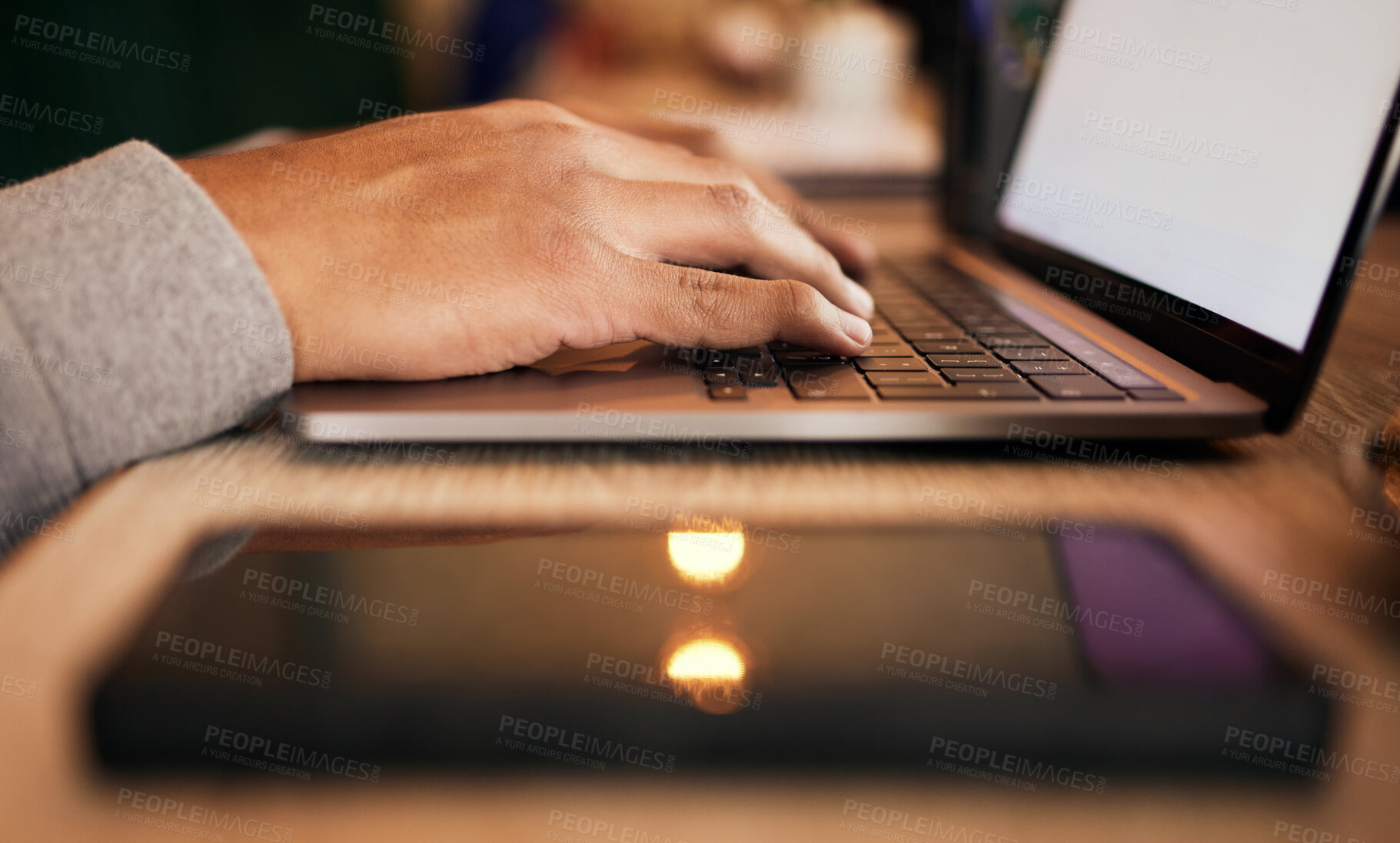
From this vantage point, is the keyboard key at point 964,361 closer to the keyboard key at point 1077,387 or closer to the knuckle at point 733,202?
the keyboard key at point 1077,387

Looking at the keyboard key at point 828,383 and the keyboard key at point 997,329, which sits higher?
the keyboard key at point 997,329

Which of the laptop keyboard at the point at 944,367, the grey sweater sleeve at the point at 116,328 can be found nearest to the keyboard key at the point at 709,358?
the laptop keyboard at the point at 944,367

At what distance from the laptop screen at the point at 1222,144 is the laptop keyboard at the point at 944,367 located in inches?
3.0

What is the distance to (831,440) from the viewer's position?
37 centimetres

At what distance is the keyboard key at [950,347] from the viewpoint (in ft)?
1.45

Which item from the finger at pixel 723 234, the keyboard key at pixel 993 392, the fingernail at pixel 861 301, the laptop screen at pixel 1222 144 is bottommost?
the keyboard key at pixel 993 392

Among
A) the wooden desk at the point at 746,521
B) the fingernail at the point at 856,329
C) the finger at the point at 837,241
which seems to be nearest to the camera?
the wooden desk at the point at 746,521

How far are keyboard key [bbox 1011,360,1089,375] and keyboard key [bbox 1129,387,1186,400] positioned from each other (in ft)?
0.10

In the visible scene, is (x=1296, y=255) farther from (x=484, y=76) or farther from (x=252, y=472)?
(x=484, y=76)

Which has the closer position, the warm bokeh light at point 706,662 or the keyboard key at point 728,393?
the warm bokeh light at point 706,662

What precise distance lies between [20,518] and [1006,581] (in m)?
0.39

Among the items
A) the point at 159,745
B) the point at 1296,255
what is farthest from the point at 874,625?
the point at 1296,255

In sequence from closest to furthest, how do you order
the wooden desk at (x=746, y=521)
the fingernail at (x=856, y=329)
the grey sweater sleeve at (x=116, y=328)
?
1. the wooden desk at (x=746, y=521)
2. the grey sweater sleeve at (x=116, y=328)
3. the fingernail at (x=856, y=329)

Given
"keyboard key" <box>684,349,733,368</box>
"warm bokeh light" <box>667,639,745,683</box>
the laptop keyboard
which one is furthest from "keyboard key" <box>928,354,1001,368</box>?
"warm bokeh light" <box>667,639,745,683</box>
